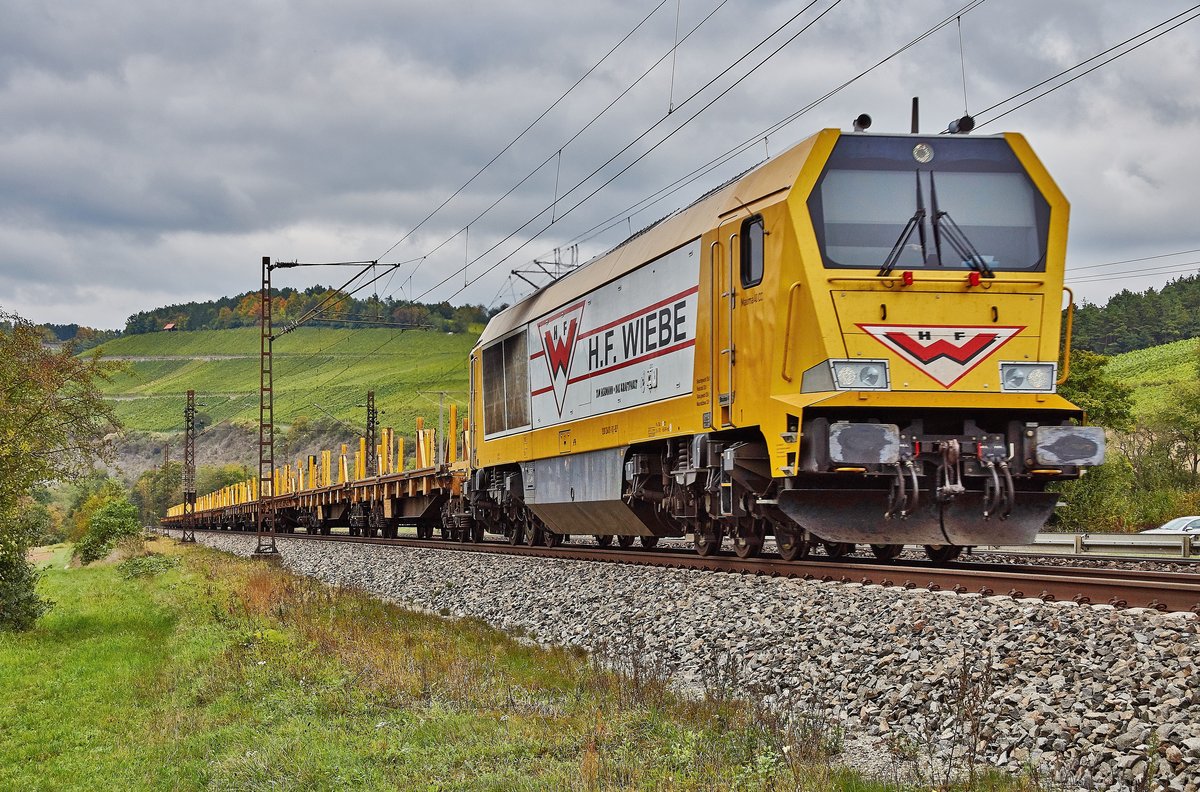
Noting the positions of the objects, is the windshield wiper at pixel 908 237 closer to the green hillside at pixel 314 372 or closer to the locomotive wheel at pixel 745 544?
the locomotive wheel at pixel 745 544

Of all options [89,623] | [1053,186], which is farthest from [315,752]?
[89,623]

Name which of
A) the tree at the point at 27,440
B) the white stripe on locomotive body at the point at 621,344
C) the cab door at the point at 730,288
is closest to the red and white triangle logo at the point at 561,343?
the white stripe on locomotive body at the point at 621,344

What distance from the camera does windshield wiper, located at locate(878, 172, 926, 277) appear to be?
11.3 meters

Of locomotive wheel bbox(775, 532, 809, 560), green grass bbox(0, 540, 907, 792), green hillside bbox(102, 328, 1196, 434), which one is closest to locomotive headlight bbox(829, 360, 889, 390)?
locomotive wheel bbox(775, 532, 809, 560)

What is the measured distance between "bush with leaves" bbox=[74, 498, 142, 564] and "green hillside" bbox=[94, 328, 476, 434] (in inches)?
1704

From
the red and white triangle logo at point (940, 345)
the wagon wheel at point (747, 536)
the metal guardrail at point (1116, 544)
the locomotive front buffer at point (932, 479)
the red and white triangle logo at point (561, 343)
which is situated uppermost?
the red and white triangle logo at point (561, 343)

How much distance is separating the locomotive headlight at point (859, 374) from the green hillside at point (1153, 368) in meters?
57.7

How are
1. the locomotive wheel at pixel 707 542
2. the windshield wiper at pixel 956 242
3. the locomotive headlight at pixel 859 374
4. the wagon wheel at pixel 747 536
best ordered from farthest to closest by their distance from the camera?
the locomotive wheel at pixel 707 542, the wagon wheel at pixel 747 536, the windshield wiper at pixel 956 242, the locomotive headlight at pixel 859 374

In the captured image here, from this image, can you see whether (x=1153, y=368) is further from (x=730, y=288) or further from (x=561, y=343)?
(x=730, y=288)

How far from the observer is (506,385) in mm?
22625

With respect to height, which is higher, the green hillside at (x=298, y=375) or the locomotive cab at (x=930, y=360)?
the green hillside at (x=298, y=375)

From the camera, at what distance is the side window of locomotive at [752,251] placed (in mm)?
12258

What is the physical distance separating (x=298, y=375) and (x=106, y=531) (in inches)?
3197

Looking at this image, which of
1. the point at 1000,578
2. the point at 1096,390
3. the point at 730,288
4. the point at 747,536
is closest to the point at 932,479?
the point at 1000,578
